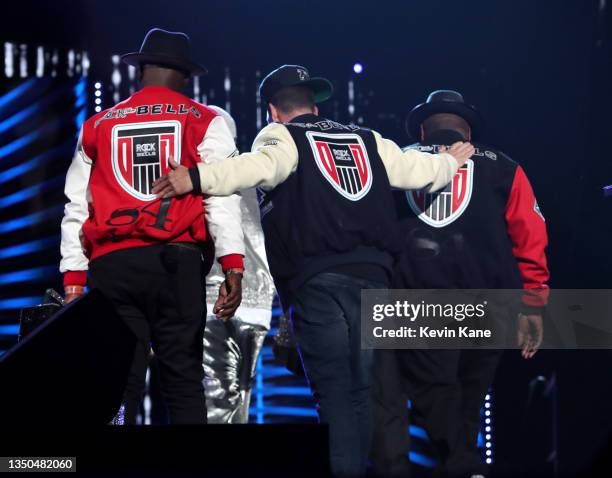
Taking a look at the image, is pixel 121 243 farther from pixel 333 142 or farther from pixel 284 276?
pixel 333 142

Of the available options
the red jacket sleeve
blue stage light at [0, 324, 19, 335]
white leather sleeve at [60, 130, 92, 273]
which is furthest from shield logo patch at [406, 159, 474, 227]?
blue stage light at [0, 324, 19, 335]

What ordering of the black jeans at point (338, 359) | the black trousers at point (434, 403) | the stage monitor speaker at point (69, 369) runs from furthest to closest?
1. the black trousers at point (434, 403)
2. the black jeans at point (338, 359)
3. the stage monitor speaker at point (69, 369)

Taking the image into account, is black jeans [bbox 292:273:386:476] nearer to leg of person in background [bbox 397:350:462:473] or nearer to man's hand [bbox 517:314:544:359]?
leg of person in background [bbox 397:350:462:473]

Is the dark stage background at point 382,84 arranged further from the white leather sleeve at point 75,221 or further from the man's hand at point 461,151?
the white leather sleeve at point 75,221

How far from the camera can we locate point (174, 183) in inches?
123

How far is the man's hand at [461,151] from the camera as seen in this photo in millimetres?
3670

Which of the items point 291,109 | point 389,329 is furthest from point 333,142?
point 389,329

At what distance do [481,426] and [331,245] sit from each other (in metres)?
1.38

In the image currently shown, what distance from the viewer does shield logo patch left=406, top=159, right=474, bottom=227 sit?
149 inches

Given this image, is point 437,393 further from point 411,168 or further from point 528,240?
point 411,168

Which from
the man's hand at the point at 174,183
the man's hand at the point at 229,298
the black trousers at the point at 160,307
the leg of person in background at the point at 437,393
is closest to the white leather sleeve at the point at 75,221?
the black trousers at the point at 160,307

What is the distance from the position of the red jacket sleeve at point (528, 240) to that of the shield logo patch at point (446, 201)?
8.7 inches

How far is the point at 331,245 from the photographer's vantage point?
3201 millimetres

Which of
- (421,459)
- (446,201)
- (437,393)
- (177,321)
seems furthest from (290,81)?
(421,459)
